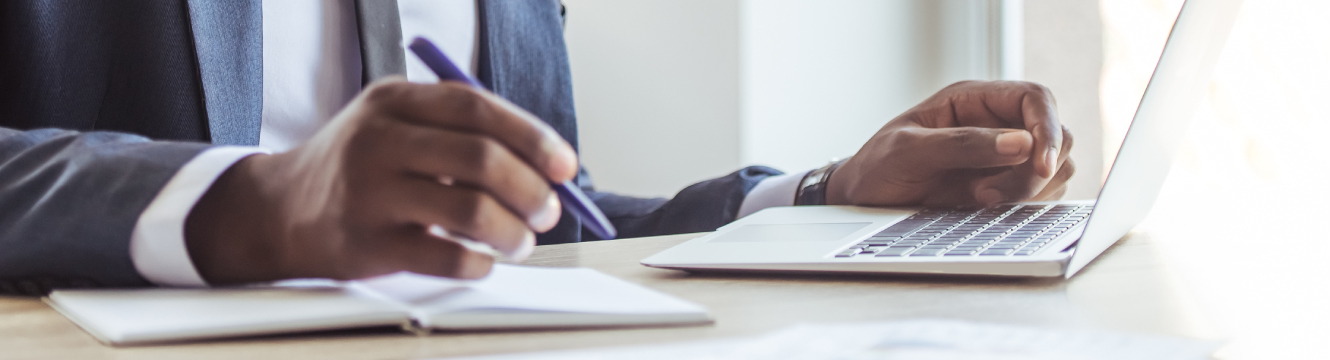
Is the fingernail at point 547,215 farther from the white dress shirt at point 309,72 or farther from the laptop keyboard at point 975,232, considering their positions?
the white dress shirt at point 309,72

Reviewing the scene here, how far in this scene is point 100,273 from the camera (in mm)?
423

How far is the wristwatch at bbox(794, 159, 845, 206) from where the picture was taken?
0.90m

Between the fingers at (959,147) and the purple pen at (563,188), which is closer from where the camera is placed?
the purple pen at (563,188)

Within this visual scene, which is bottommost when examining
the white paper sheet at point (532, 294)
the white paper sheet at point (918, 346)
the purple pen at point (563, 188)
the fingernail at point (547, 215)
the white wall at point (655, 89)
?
the white wall at point (655, 89)

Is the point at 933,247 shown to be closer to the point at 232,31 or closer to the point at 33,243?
the point at 33,243

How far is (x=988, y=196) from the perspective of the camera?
2.62 ft

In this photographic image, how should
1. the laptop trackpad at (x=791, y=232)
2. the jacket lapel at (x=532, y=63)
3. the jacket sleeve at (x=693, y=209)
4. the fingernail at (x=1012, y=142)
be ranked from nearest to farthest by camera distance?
the laptop trackpad at (x=791, y=232) < the fingernail at (x=1012, y=142) < the jacket sleeve at (x=693, y=209) < the jacket lapel at (x=532, y=63)

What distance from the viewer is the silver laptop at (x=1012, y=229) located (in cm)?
44

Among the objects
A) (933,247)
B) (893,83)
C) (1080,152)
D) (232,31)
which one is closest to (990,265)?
(933,247)

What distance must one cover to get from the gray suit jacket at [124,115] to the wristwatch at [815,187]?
6 cm

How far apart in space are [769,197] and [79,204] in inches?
25.3

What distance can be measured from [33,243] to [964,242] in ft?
1.61

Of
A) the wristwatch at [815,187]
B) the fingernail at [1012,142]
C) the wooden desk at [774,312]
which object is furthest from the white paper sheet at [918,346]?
the wristwatch at [815,187]

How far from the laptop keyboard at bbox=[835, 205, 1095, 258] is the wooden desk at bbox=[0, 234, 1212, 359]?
3 cm
